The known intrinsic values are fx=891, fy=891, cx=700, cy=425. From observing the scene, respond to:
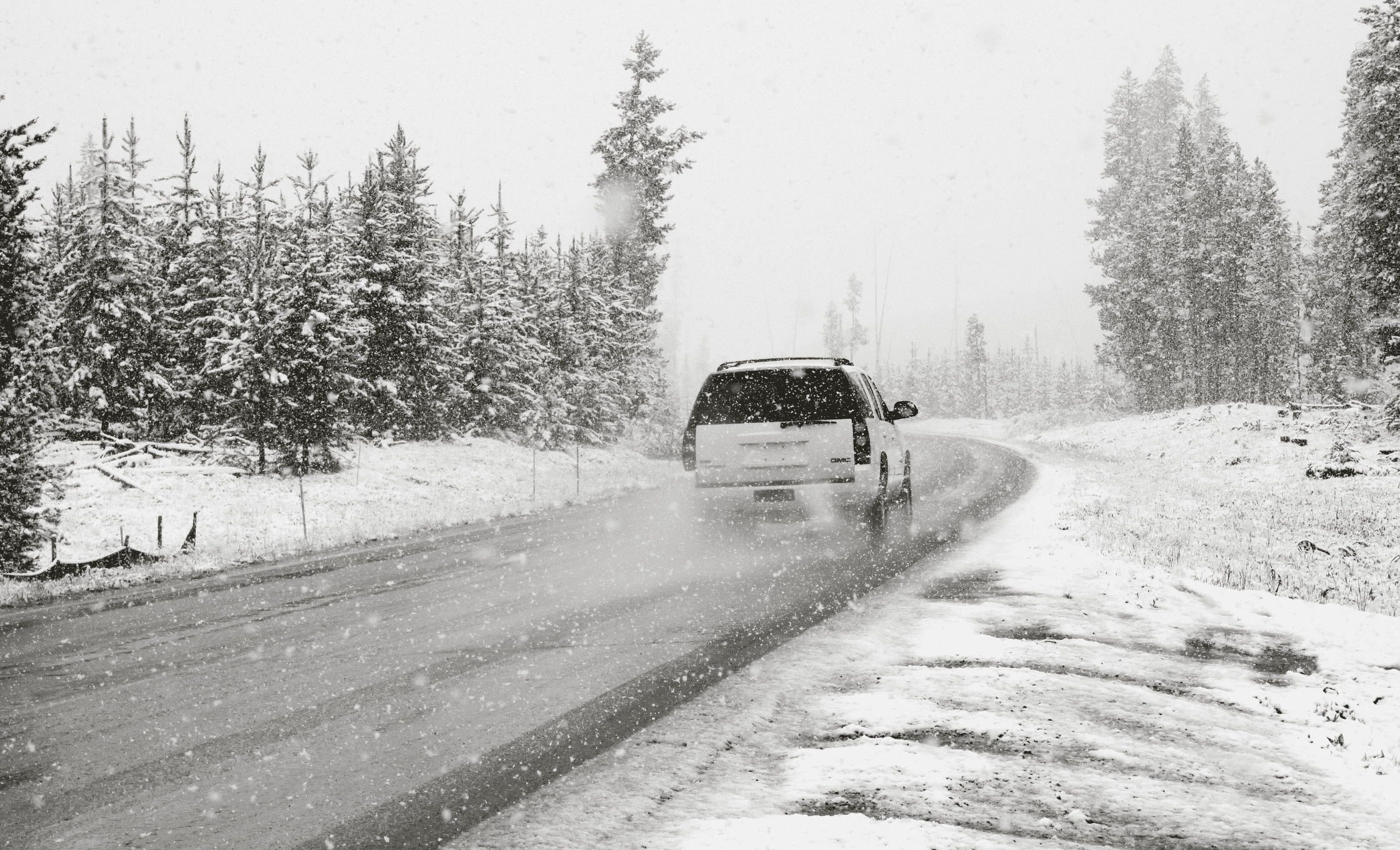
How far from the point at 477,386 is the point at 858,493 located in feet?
77.9

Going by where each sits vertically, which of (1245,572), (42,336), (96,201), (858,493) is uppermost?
(96,201)

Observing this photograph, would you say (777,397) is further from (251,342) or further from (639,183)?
(639,183)

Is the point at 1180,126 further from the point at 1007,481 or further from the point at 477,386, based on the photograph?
the point at 477,386

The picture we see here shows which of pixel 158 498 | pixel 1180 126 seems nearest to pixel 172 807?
pixel 158 498

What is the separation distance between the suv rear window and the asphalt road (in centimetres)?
161

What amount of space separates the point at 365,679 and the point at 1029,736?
3.55 meters

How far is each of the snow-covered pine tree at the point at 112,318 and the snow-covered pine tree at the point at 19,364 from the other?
1200 cm

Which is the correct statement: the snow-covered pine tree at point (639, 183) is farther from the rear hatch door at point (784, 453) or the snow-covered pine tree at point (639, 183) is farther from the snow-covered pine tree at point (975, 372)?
the snow-covered pine tree at point (975, 372)

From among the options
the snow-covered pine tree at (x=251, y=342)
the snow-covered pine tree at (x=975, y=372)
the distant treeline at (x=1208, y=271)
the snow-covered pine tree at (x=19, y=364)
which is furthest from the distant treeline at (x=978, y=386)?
the snow-covered pine tree at (x=19, y=364)

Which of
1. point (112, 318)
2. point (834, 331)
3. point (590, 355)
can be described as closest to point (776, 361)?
point (112, 318)

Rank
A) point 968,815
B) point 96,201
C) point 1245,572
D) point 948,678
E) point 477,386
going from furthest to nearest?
1. point 477,386
2. point 96,201
3. point 1245,572
4. point 948,678
5. point 968,815

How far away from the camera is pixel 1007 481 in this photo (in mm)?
18391

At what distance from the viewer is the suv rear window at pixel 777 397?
35.2ft

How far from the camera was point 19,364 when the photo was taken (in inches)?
491
